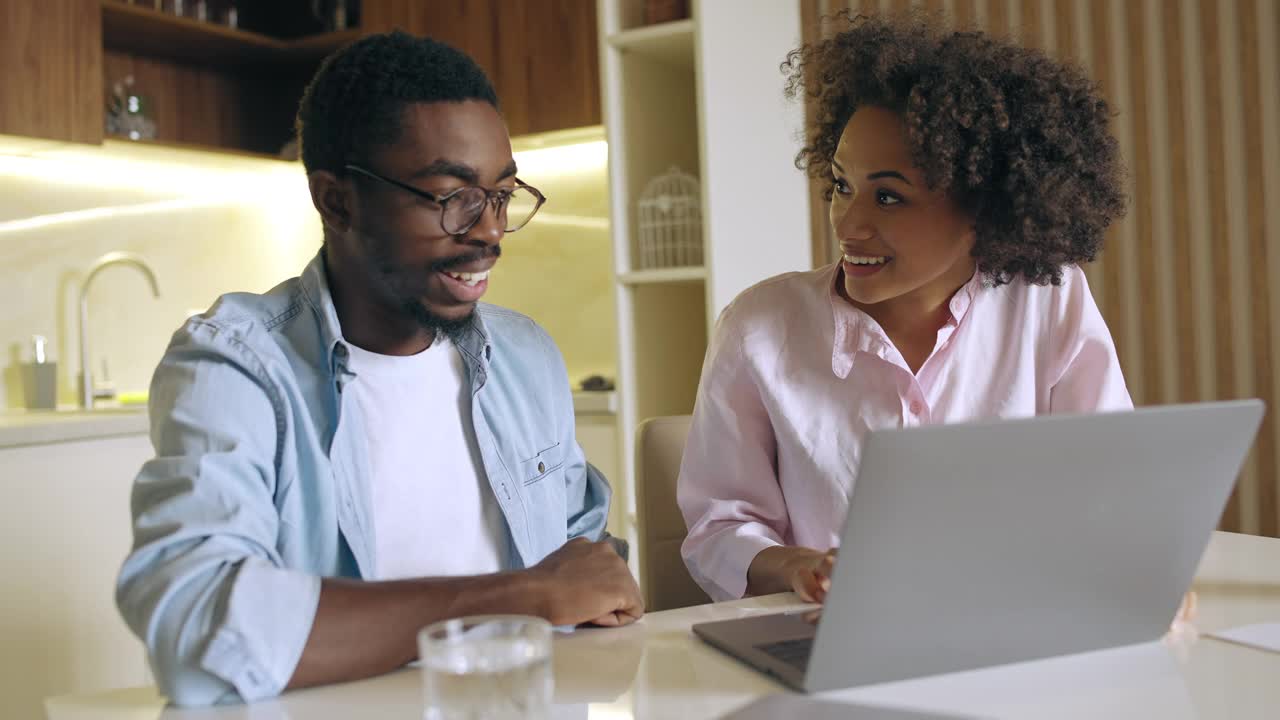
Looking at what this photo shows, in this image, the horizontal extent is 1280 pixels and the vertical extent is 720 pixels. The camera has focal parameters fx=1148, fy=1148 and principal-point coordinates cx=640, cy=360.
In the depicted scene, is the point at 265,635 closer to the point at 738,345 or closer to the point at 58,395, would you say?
the point at 738,345

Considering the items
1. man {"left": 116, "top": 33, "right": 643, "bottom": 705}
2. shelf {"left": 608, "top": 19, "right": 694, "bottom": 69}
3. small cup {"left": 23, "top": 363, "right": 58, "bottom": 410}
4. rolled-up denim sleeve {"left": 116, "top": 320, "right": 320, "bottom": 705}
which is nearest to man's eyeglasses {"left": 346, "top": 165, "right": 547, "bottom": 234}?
man {"left": 116, "top": 33, "right": 643, "bottom": 705}

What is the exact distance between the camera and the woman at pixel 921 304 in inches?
56.7

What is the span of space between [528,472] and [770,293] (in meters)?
0.43

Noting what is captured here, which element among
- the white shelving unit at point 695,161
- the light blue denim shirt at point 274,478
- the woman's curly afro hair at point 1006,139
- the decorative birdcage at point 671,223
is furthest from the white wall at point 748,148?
the light blue denim shirt at point 274,478

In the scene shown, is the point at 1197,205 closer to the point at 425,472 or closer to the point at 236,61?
the point at 425,472

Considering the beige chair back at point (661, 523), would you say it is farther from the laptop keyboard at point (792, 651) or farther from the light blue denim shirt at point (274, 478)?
the laptop keyboard at point (792, 651)

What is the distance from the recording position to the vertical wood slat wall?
7.83ft

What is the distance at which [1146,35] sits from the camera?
2.50m

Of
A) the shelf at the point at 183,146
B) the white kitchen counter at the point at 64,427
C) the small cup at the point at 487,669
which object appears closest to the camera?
the small cup at the point at 487,669

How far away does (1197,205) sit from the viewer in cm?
245

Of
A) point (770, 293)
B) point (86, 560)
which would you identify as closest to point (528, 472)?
point (770, 293)

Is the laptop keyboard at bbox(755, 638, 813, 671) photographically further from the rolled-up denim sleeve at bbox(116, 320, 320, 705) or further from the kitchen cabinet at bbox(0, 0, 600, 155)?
the kitchen cabinet at bbox(0, 0, 600, 155)

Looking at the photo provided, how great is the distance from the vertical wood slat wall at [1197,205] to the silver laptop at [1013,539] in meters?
1.72

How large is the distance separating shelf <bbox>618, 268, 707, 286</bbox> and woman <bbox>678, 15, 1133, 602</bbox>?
1088mm
